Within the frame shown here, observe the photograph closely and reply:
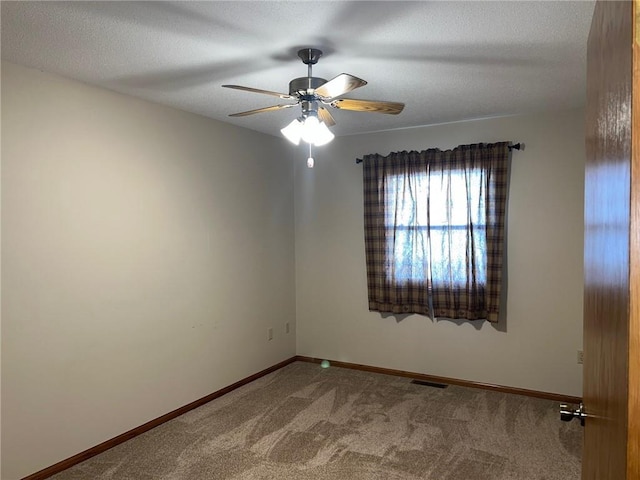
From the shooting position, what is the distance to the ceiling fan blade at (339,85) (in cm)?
209

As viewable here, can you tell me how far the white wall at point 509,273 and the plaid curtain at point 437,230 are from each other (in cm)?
13

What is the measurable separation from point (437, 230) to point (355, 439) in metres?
1.93

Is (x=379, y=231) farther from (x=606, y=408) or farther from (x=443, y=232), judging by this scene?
(x=606, y=408)

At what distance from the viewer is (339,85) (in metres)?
2.18

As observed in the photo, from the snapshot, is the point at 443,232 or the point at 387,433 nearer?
the point at 387,433

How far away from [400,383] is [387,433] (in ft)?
3.42

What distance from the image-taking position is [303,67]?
8.70 ft

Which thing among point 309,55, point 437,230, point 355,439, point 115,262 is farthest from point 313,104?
point 355,439

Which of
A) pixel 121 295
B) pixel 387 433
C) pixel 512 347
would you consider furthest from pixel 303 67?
pixel 512 347

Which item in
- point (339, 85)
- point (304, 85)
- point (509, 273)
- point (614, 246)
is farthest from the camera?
point (509, 273)

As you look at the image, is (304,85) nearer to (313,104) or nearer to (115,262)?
(313,104)

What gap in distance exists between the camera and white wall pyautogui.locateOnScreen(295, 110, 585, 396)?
364 centimetres

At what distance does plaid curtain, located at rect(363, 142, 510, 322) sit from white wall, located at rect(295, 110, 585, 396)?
0.43ft

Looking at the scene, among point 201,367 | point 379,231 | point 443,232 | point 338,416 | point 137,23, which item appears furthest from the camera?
point 379,231
